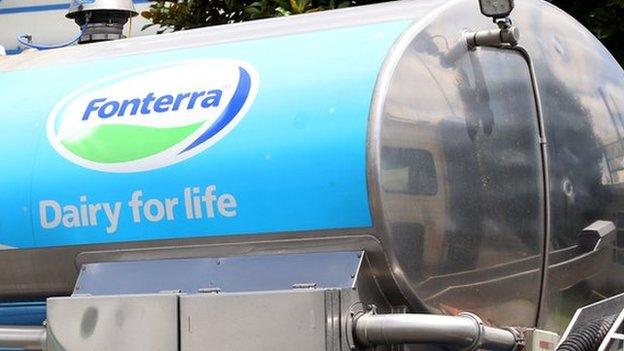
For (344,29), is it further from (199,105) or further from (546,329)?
(546,329)

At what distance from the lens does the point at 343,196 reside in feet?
11.7

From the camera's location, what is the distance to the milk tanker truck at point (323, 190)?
3.59 m

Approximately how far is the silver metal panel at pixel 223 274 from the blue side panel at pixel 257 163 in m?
→ 0.09

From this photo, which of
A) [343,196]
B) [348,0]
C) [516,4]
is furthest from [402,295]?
[348,0]

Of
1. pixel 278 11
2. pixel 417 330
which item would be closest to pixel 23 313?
pixel 417 330

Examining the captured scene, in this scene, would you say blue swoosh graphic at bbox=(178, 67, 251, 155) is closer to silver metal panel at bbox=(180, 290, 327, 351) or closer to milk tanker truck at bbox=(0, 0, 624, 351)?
milk tanker truck at bbox=(0, 0, 624, 351)

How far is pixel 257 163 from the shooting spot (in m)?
3.76

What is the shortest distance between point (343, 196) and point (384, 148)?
0.19 meters

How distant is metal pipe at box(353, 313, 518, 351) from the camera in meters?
3.46

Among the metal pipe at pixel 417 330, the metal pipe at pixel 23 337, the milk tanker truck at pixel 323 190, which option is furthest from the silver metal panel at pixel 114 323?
the metal pipe at pixel 417 330

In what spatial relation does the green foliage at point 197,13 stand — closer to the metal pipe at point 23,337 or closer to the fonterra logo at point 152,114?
the fonterra logo at point 152,114

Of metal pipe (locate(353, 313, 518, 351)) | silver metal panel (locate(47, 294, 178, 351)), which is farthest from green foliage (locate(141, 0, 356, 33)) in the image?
metal pipe (locate(353, 313, 518, 351))

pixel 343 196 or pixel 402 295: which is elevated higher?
pixel 343 196

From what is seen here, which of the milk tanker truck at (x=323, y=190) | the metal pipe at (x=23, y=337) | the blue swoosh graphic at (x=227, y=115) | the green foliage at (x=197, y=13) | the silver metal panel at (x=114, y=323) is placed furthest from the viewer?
the green foliage at (x=197, y=13)
